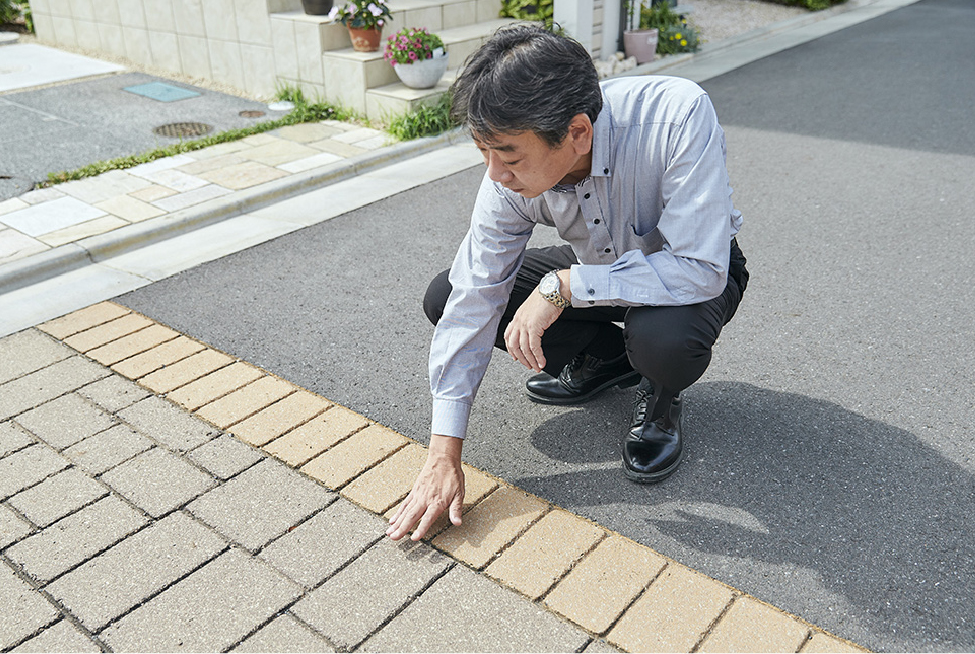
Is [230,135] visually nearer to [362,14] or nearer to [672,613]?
[362,14]

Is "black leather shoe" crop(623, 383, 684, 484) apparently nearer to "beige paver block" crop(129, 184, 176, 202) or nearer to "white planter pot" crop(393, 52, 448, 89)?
"beige paver block" crop(129, 184, 176, 202)

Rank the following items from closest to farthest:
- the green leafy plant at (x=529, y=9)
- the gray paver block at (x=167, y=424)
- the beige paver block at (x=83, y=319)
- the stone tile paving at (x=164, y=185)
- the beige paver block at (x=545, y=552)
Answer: the beige paver block at (x=545, y=552) → the gray paver block at (x=167, y=424) → the beige paver block at (x=83, y=319) → the stone tile paving at (x=164, y=185) → the green leafy plant at (x=529, y=9)

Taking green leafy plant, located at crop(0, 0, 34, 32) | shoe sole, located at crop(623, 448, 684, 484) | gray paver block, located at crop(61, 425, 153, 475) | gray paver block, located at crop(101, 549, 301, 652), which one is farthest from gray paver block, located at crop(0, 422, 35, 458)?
green leafy plant, located at crop(0, 0, 34, 32)

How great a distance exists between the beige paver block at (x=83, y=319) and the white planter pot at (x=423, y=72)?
2966 mm

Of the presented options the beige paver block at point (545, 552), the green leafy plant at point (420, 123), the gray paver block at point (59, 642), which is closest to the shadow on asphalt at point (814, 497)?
the beige paver block at point (545, 552)

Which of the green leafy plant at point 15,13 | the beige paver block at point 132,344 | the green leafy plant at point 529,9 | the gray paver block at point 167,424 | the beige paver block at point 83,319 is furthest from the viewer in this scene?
the green leafy plant at point 15,13

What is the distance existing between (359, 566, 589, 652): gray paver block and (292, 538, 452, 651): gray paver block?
0.11 ft

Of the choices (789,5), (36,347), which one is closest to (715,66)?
(789,5)

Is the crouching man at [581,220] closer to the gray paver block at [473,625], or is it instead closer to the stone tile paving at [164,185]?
the gray paver block at [473,625]

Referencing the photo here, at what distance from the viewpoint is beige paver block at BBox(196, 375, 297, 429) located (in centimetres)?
247

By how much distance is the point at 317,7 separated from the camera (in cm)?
584

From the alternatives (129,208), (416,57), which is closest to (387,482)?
(129,208)

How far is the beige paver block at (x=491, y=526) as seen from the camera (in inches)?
76.3

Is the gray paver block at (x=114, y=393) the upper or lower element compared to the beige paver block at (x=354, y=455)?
upper
